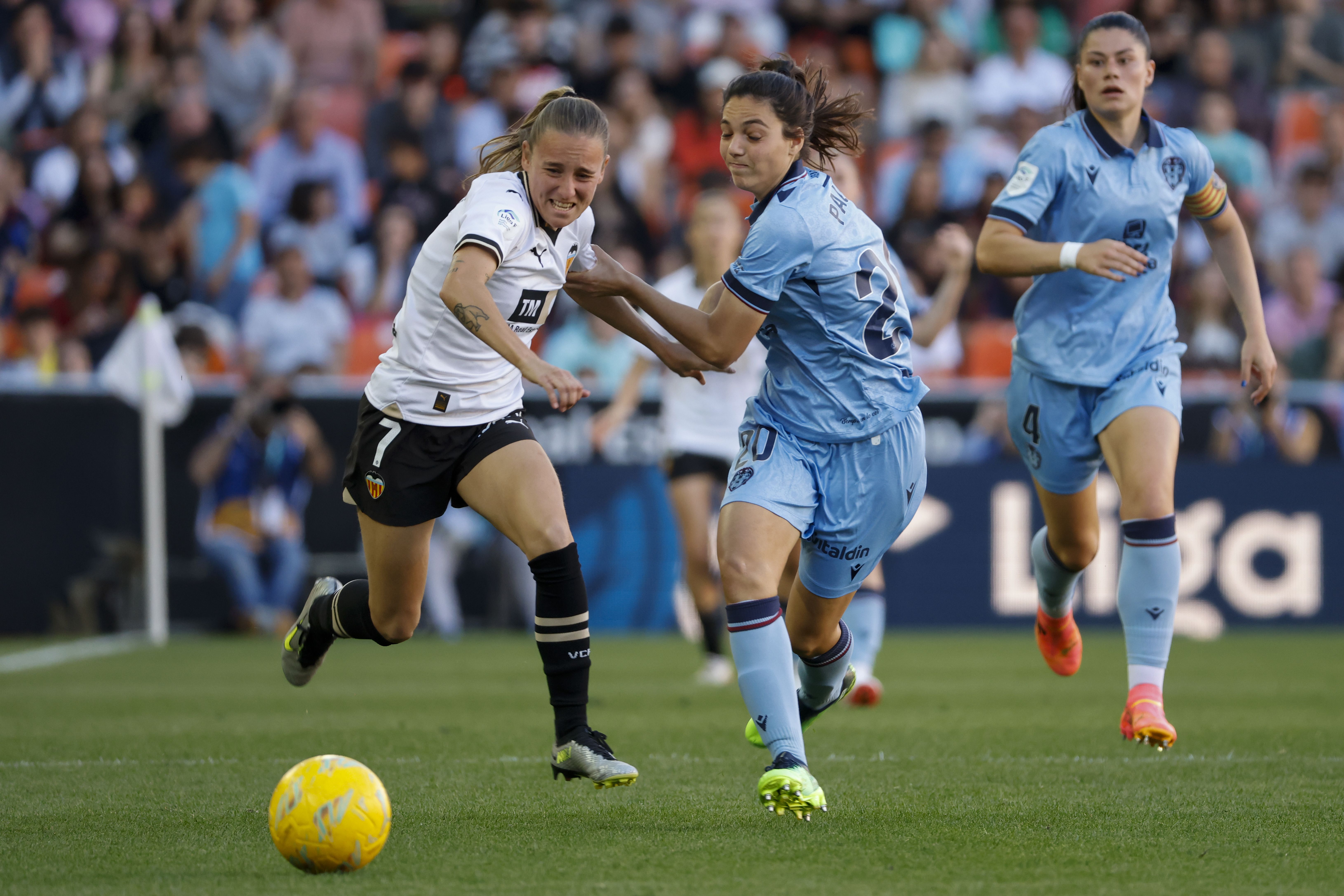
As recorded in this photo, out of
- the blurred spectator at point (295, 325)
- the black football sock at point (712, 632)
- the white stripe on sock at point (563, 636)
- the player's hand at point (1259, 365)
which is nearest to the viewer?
the white stripe on sock at point (563, 636)

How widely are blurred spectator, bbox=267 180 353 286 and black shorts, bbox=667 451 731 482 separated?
6.65 meters

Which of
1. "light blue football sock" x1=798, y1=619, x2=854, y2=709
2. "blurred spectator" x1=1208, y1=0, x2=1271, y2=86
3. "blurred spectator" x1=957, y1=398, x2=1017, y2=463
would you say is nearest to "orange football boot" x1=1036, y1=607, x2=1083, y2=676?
"light blue football sock" x1=798, y1=619, x2=854, y2=709

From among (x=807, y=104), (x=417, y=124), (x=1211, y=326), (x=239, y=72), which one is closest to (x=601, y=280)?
(x=807, y=104)

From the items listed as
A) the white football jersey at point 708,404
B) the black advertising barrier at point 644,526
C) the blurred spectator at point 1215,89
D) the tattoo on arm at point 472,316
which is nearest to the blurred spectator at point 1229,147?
the blurred spectator at point 1215,89

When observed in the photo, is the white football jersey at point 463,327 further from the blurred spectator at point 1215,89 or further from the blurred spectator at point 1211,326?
the blurred spectator at point 1215,89

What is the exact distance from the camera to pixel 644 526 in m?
12.2

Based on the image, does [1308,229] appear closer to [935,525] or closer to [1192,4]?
[1192,4]

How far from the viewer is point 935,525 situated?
40.2 ft

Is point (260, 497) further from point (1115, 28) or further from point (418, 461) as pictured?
point (1115, 28)

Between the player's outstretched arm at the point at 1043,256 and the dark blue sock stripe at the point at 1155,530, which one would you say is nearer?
the player's outstretched arm at the point at 1043,256

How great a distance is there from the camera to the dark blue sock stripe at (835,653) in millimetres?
5406

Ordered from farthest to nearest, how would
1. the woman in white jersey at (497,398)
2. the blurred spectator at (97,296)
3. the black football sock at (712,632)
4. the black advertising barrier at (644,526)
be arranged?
the blurred spectator at (97,296), the black advertising barrier at (644,526), the black football sock at (712,632), the woman in white jersey at (497,398)

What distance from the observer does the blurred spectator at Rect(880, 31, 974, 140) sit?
16.0m

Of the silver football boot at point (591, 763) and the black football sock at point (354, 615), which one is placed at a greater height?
the black football sock at point (354, 615)
